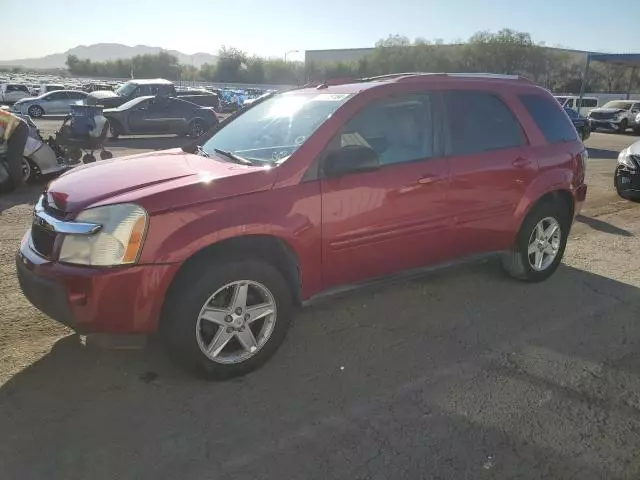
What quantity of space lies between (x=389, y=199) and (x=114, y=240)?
184 cm

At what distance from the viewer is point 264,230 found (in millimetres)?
3238

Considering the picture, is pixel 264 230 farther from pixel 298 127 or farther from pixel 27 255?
pixel 27 255

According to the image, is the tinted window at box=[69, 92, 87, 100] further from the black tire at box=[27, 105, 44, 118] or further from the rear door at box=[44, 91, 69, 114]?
the black tire at box=[27, 105, 44, 118]

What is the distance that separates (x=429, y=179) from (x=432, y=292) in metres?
1.24

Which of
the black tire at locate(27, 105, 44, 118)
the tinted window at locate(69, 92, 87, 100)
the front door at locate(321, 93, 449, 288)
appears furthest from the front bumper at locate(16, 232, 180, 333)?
the tinted window at locate(69, 92, 87, 100)

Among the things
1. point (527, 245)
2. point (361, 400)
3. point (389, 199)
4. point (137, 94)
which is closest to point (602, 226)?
point (527, 245)

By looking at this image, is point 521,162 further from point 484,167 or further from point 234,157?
point 234,157

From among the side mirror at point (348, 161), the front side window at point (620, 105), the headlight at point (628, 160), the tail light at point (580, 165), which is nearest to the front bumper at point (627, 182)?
the headlight at point (628, 160)

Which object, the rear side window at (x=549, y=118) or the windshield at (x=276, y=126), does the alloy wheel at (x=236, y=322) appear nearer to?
the windshield at (x=276, y=126)

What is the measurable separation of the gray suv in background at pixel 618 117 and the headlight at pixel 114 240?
2950 centimetres

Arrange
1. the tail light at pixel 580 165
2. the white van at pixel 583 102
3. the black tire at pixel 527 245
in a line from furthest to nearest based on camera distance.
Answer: the white van at pixel 583 102 < the tail light at pixel 580 165 < the black tire at pixel 527 245

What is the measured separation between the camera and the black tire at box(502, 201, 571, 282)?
4.80 m

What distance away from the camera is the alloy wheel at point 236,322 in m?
3.20

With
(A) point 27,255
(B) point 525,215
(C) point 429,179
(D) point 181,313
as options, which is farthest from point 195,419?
(B) point 525,215
